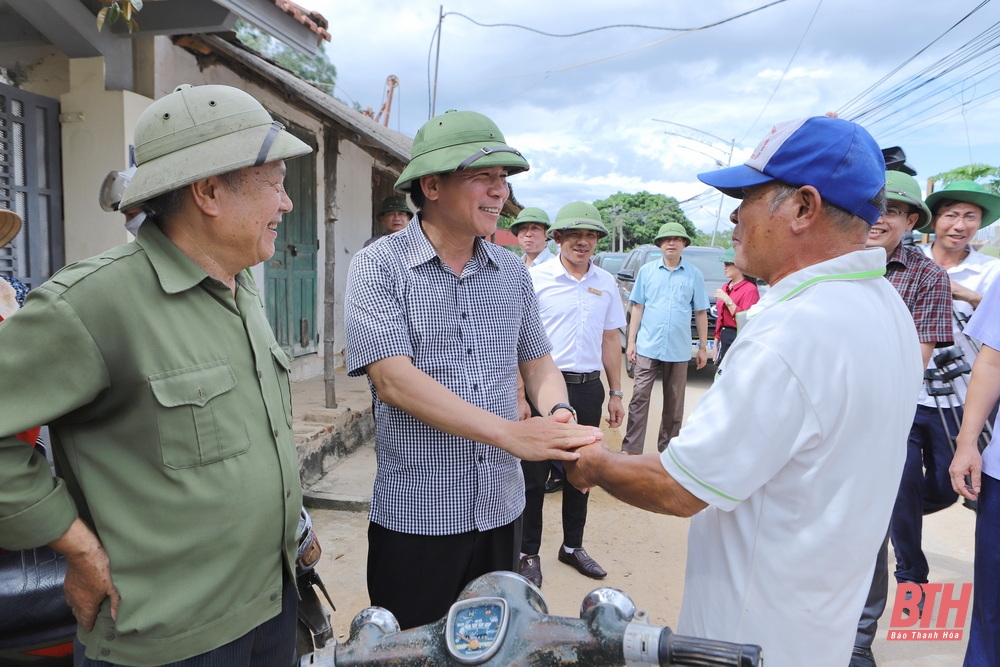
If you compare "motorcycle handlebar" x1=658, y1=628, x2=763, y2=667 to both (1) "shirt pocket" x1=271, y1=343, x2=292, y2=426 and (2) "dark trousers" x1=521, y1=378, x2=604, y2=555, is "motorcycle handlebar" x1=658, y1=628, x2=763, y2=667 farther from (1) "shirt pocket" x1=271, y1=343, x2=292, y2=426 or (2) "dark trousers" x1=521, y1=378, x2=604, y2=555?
(2) "dark trousers" x1=521, y1=378, x2=604, y2=555

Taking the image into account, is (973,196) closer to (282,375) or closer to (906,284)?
(906,284)

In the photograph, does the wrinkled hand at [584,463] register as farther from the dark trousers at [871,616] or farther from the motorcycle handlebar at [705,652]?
the dark trousers at [871,616]

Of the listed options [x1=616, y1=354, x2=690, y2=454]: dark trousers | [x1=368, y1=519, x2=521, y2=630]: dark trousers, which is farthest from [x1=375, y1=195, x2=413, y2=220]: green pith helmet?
[x1=368, y1=519, x2=521, y2=630]: dark trousers

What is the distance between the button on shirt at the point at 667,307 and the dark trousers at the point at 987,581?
347 cm

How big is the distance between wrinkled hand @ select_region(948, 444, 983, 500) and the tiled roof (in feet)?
15.1

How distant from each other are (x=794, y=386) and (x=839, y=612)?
545mm

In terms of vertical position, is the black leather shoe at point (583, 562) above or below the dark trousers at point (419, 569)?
below

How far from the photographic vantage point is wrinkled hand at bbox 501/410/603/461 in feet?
6.05

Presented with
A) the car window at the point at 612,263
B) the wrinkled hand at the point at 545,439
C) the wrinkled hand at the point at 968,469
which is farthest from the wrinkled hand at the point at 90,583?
the car window at the point at 612,263

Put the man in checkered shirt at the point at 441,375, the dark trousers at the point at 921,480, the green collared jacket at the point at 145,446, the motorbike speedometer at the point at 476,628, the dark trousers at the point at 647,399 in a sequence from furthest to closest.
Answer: the dark trousers at the point at 647,399, the dark trousers at the point at 921,480, the man in checkered shirt at the point at 441,375, the green collared jacket at the point at 145,446, the motorbike speedometer at the point at 476,628

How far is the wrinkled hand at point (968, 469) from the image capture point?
255cm

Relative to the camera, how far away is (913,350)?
5.00ft

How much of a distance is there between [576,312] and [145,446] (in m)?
3.52

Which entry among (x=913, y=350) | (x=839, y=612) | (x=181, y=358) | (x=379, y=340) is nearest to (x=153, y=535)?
(x=181, y=358)
